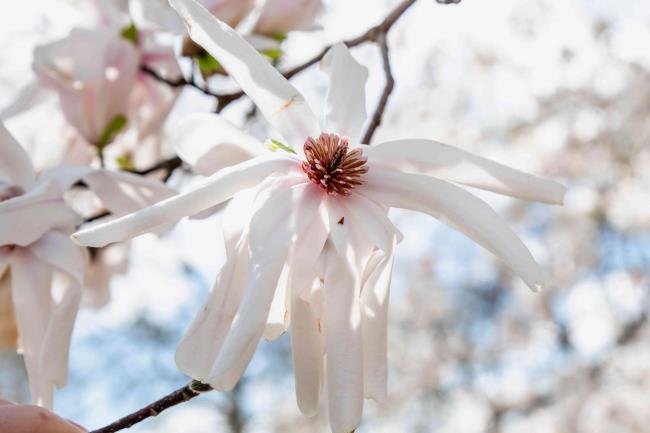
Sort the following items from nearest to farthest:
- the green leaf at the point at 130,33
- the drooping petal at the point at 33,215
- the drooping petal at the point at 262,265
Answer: the drooping petal at the point at 262,265 < the drooping petal at the point at 33,215 < the green leaf at the point at 130,33

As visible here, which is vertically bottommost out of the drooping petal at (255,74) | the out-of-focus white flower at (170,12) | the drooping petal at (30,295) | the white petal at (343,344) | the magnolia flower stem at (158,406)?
the drooping petal at (30,295)

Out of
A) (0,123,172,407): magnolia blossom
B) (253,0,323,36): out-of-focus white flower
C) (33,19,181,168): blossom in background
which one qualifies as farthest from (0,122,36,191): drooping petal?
(253,0,323,36): out-of-focus white flower

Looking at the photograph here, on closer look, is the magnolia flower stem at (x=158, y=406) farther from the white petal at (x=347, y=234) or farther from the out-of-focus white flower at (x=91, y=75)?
the out-of-focus white flower at (x=91, y=75)

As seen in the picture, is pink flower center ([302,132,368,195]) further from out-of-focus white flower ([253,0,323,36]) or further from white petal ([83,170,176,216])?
out-of-focus white flower ([253,0,323,36])

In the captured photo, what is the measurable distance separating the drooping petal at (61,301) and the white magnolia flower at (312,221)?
15cm

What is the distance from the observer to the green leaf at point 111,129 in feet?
2.43

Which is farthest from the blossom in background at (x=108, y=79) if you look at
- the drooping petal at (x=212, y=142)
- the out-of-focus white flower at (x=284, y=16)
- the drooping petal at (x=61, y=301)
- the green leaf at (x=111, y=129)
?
the drooping petal at (x=212, y=142)

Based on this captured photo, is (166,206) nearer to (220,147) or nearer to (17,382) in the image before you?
(220,147)

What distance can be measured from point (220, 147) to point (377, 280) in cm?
11

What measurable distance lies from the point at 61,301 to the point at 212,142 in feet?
0.59

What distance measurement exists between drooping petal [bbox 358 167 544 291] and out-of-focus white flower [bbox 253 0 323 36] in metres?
0.35

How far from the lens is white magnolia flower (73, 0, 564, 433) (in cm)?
38

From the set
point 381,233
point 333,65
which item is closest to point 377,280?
point 381,233

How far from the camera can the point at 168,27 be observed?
65 centimetres
